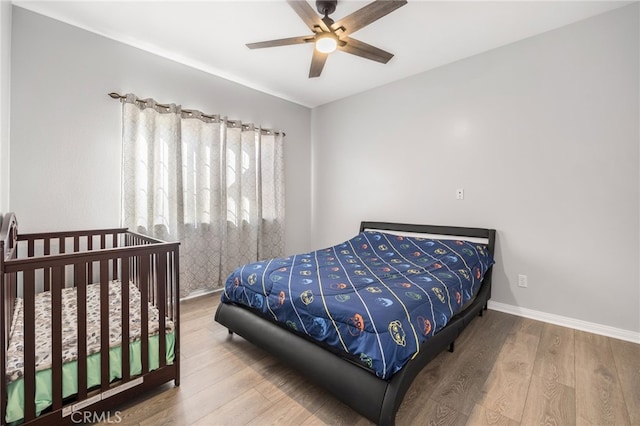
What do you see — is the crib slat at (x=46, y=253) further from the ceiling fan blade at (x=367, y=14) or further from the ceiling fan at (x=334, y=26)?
the ceiling fan blade at (x=367, y=14)

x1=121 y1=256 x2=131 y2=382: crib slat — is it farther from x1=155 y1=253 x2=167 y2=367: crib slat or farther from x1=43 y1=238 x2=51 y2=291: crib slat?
x1=43 y1=238 x2=51 y2=291: crib slat

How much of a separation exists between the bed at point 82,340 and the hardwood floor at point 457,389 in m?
→ 0.20

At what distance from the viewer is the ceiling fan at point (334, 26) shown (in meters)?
1.80

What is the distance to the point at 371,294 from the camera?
1752mm

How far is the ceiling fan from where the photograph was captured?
1.80m

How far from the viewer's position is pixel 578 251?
251 cm

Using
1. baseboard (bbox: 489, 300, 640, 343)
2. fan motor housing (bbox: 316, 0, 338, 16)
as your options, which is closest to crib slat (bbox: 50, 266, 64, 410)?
fan motor housing (bbox: 316, 0, 338, 16)

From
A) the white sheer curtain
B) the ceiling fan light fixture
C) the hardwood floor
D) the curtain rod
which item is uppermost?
the ceiling fan light fixture


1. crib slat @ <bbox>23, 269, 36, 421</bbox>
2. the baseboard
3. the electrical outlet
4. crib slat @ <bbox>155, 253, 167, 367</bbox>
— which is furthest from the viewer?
the electrical outlet

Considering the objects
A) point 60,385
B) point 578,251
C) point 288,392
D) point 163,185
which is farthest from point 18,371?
point 578,251

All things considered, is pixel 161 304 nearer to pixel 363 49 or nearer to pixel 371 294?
pixel 371 294

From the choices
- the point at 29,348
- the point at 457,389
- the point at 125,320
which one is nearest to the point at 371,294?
the point at 457,389

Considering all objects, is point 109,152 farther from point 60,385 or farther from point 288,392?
point 288,392

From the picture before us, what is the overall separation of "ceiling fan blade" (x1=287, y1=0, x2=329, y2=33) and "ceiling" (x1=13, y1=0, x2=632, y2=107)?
44 centimetres
